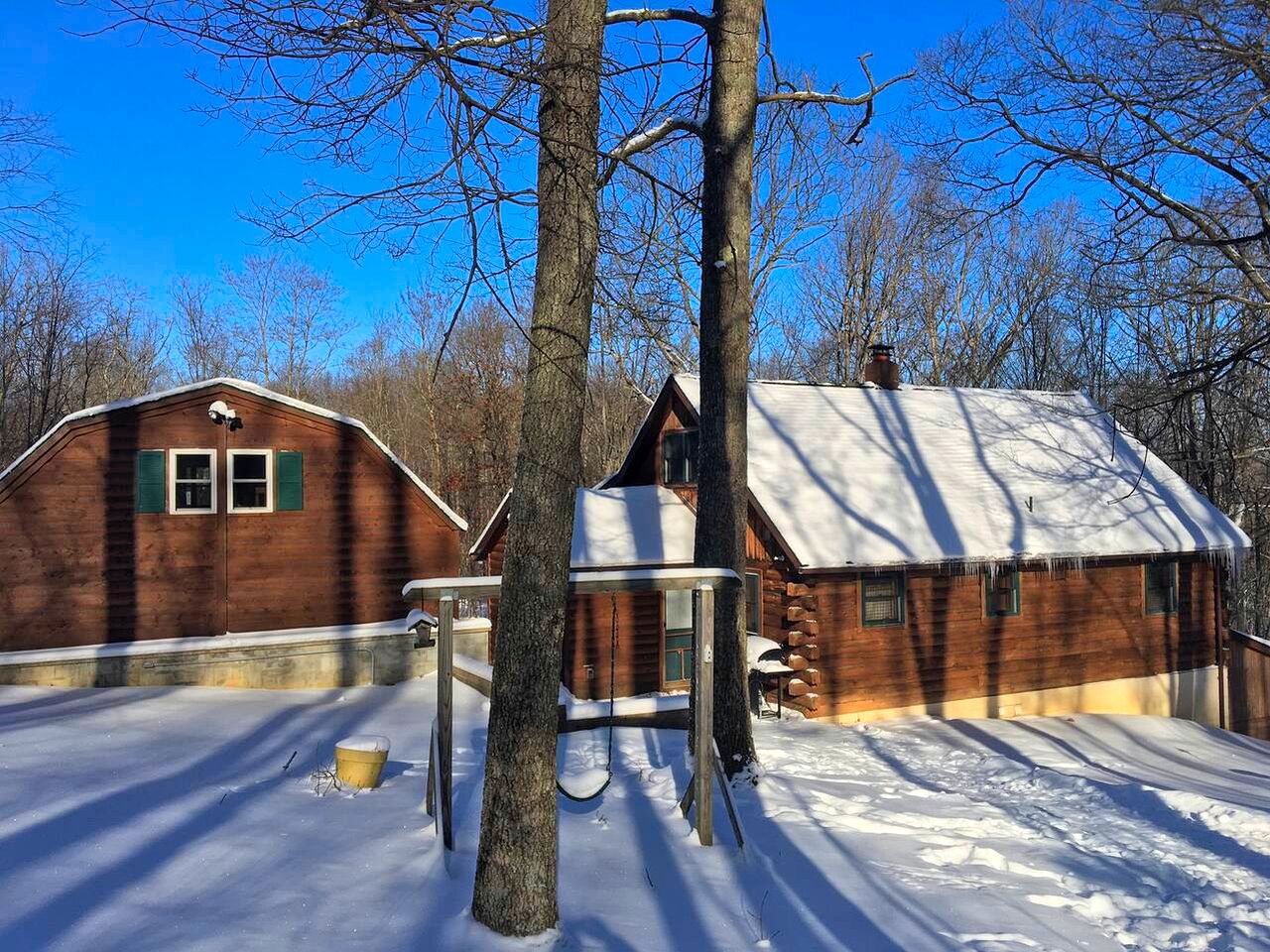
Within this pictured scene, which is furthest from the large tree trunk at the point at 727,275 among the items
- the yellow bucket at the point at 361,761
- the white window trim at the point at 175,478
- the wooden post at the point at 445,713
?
the white window trim at the point at 175,478

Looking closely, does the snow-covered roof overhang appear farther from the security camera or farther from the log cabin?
the security camera

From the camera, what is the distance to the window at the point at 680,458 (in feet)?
56.4

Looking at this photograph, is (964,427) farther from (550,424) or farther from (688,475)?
(550,424)

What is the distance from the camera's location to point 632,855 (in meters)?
6.36

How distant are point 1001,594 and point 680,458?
6.40 m

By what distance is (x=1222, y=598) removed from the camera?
1917 centimetres

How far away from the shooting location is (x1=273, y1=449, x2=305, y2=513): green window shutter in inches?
603

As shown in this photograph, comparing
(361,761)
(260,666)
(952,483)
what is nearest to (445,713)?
(361,761)

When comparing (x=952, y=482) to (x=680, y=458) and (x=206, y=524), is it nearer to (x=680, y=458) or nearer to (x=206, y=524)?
(x=680, y=458)

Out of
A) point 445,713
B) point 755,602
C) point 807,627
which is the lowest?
point 807,627

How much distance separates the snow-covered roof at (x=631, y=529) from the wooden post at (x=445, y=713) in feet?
23.6

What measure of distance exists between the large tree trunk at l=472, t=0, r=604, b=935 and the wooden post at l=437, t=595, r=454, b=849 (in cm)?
99

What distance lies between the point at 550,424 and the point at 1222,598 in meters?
19.2

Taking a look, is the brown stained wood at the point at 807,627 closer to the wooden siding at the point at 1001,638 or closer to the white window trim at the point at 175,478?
the wooden siding at the point at 1001,638
